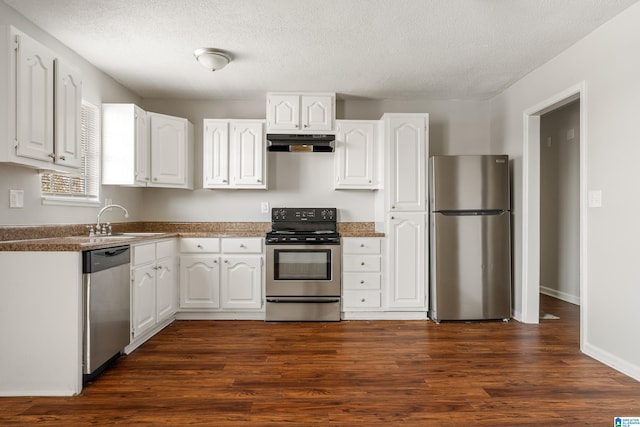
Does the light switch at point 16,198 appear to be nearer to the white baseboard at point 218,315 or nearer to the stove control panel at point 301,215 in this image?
the white baseboard at point 218,315

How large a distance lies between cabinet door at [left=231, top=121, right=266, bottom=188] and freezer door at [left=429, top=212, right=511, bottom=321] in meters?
1.96

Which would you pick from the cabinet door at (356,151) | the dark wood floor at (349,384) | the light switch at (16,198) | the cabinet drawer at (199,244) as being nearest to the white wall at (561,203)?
the dark wood floor at (349,384)

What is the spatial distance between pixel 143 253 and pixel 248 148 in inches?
61.5

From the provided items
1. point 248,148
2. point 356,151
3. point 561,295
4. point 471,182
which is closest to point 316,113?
point 356,151

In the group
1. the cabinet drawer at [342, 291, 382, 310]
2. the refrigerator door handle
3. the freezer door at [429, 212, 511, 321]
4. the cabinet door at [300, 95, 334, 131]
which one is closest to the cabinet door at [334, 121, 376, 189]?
the cabinet door at [300, 95, 334, 131]

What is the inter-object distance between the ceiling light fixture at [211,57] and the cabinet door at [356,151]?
1.38 meters

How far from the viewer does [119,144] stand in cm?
348

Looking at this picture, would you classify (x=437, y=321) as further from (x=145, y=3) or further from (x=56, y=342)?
(x=145, y=3)

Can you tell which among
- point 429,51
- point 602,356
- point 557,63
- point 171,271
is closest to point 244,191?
point 171,271

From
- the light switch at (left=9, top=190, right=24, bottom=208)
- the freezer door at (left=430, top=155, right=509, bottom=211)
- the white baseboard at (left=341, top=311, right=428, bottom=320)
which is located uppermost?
the freezer door at (left=430, top=155, right=509, bottom=211)

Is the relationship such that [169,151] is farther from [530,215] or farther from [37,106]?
[530,215]

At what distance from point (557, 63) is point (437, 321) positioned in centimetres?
251

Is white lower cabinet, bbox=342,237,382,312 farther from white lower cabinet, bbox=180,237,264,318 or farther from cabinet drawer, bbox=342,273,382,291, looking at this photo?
white lower cabinet, bbox=180,237,264,318

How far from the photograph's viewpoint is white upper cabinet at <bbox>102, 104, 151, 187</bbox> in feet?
11.3
